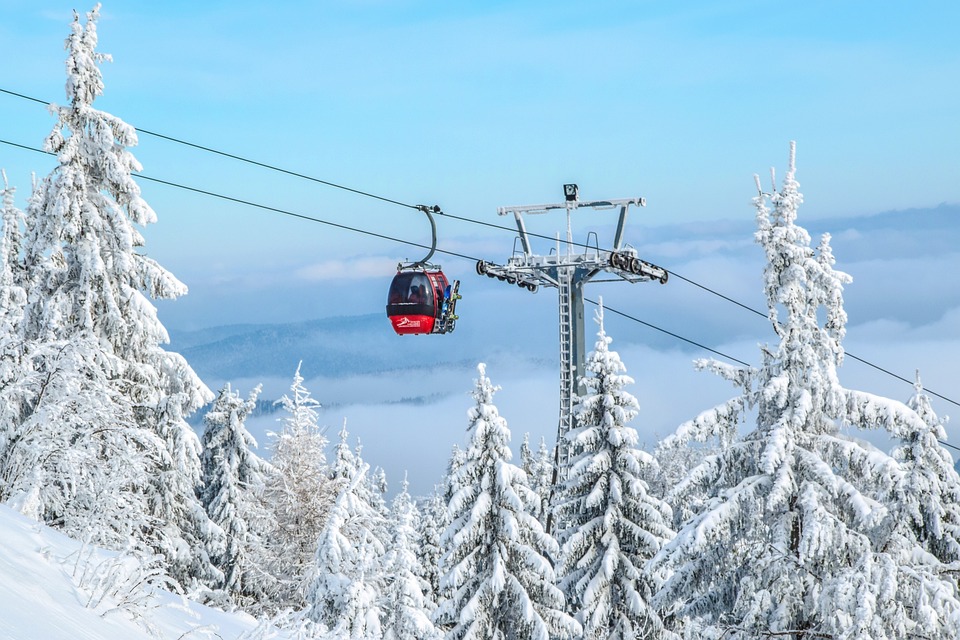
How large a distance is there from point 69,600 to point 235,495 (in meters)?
30.0

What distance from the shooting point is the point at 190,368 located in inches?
992

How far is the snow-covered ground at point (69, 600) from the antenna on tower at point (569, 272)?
932 inches

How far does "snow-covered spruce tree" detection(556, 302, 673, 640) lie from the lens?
2577 centimetres

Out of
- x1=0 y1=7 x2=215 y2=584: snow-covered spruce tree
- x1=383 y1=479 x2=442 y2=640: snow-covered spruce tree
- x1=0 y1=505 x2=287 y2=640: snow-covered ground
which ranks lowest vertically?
x1=383 y1=479 x2=442 y2=640: snow-covered spruce tree

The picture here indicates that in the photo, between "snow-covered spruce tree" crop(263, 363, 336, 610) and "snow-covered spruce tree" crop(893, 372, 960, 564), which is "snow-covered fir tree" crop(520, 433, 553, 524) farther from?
"snow-covered spruce tree" crop(893, 372, 960, 564)

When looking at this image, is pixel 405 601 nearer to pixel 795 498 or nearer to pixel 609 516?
pixel 609 516

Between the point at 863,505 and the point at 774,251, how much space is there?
4947 mm

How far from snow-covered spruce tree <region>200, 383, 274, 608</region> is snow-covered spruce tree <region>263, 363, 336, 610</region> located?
0.64 meters

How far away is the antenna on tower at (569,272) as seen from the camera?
109 ft

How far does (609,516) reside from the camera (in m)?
26.1

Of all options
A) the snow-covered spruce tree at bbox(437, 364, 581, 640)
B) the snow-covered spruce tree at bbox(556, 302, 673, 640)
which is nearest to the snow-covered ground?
the snow-covered spruce tree at bbox(437, 364, 581, 640)

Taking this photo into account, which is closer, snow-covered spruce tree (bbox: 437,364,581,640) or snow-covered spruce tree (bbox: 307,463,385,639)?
snow-covered spruce tree (bbox: 437,364,581,640)

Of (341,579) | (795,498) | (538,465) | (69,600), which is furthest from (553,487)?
(538,465)

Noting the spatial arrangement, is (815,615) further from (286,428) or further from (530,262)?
(286,428)
